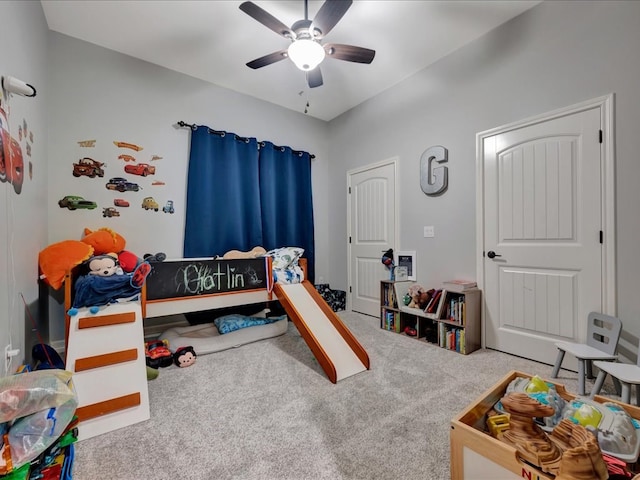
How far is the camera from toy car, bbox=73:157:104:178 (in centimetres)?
250

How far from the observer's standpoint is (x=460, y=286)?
244 centimetres

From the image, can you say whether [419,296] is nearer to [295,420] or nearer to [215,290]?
[295,420]

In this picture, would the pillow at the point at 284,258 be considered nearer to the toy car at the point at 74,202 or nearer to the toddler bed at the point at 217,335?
the toddler bed at the point at 217,335

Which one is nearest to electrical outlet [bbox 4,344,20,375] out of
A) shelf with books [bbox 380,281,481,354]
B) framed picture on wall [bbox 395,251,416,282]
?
shelf with books [bbox 380,281,481,354]

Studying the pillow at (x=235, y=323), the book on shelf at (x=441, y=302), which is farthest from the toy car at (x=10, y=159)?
the book on shelf at (x=441, y=302)

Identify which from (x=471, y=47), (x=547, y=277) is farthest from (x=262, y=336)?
(x=471, y=47)

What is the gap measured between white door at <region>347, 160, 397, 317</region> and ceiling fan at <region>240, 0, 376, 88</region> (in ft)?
4.74

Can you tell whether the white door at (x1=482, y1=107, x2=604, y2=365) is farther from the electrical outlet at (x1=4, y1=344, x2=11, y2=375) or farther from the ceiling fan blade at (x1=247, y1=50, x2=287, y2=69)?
the electrical outlet at (x1=4, y1=344, x2=11, y2=375)

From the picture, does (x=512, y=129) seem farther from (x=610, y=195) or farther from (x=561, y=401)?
(x=561, y=401)

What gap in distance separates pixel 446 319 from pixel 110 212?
3332mm

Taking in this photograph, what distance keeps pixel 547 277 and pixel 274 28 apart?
2757 mm

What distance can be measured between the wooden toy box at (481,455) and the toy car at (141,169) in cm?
321

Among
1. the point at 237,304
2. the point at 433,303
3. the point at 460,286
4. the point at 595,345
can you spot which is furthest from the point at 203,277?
the point at 595,345

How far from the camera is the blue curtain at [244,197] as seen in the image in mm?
3045
